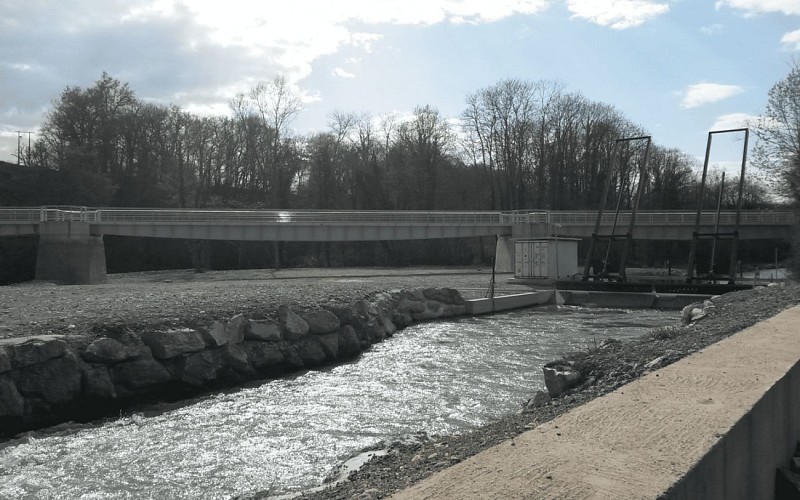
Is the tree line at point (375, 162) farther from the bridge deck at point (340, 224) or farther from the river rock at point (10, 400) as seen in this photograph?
the river rock at point (10, 400)

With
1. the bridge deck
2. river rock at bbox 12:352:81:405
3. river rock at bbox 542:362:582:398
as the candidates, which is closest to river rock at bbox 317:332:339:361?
river rock at bbox 12:352:81:405

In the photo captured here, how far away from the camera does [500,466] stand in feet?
14.4

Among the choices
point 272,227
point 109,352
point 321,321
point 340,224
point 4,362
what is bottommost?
point 321,321

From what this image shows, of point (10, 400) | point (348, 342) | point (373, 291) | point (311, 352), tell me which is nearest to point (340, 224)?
point (373, 291)

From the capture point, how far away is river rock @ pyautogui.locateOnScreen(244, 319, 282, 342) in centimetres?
1620

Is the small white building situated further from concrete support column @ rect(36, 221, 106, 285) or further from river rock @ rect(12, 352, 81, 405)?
river rock @ rect(12, 352, 81, 405)

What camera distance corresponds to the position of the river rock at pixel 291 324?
17.2 m

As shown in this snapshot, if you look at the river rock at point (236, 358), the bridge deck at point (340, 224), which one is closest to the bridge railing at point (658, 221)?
the bridge deck at point (340, 224)

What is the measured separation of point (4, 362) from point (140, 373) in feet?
8.47

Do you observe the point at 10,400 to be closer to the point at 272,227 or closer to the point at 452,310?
the point at 452,310

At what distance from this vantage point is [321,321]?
60.6 feet

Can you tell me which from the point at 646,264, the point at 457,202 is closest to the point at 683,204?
the point at 646,264

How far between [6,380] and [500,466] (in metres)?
9.55

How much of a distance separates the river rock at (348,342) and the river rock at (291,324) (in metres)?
1.41
